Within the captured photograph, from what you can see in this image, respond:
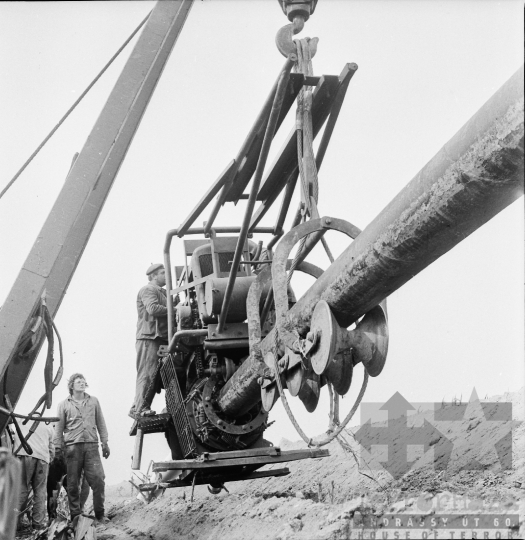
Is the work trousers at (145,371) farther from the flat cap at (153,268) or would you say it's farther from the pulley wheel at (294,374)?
the pulley wheel at (294,374)

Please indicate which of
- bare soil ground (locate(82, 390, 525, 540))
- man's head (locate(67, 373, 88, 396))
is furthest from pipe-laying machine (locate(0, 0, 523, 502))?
man's head (locate(67, 373, 88, 396))

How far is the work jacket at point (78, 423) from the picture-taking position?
8391 millimetres

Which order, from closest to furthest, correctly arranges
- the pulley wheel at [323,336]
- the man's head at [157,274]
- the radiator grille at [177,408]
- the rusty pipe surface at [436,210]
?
the rusty pipe surface at [436,210] → the pulley wheel at [323,336] → the radiator grille at [177,408] → the man's head at [157,274]

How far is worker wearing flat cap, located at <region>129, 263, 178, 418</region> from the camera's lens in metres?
7.37

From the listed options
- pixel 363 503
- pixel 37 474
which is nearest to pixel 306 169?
pixel 363 503

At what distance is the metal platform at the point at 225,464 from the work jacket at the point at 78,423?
2.00m

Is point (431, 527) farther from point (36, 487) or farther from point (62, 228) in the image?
point (36, 487)

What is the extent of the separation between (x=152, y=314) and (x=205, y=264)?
99cm

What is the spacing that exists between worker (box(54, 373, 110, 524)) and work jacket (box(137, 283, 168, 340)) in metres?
1.58

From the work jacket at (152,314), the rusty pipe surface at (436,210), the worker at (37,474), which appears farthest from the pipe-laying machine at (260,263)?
the worker at (37,474)

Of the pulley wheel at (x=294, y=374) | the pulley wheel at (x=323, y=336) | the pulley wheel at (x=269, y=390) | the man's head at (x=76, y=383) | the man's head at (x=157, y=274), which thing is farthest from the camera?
the man's head at (x=76, y=383)

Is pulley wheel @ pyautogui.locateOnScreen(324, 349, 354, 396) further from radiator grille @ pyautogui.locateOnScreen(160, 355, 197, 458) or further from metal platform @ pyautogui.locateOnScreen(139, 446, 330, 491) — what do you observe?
radiator grille @ pyautogui.locateOnScreen(160, 355, 197, 458)

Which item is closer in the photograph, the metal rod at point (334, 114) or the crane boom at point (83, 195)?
the crane boom at point (83, 195)

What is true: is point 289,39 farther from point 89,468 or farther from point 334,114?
point 89,468
